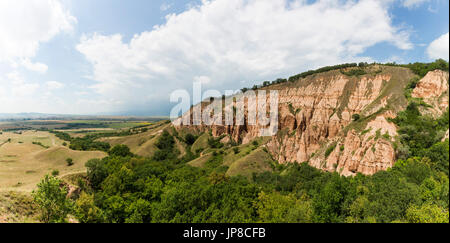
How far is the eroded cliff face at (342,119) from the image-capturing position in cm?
1998

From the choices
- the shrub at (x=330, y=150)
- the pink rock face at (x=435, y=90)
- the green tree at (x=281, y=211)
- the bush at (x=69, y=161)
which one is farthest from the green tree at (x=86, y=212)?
the pink rock face at (x=435, y=90)

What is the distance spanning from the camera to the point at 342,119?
2931cm

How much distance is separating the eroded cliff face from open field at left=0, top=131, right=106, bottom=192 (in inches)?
1208

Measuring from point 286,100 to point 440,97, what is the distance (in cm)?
2314

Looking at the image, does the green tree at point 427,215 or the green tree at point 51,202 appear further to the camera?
the green tree at point 427,215

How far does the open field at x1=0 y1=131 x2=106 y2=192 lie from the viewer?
11538 mm

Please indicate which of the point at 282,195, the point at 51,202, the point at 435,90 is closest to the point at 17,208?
the point at 51,202

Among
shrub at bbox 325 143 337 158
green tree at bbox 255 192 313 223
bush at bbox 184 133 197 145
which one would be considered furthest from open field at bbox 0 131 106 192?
shrub at bbox 325 143 337 158

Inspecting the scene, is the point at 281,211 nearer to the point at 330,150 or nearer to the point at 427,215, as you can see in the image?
the point at 427,215

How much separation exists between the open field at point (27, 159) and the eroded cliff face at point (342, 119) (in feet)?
101

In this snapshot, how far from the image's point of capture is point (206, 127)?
4925 centimetres

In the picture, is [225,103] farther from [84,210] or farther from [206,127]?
[84,210]

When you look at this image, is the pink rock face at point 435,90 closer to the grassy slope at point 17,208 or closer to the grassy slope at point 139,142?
the grassy slope at point 17,208

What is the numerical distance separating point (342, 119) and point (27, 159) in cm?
4169
